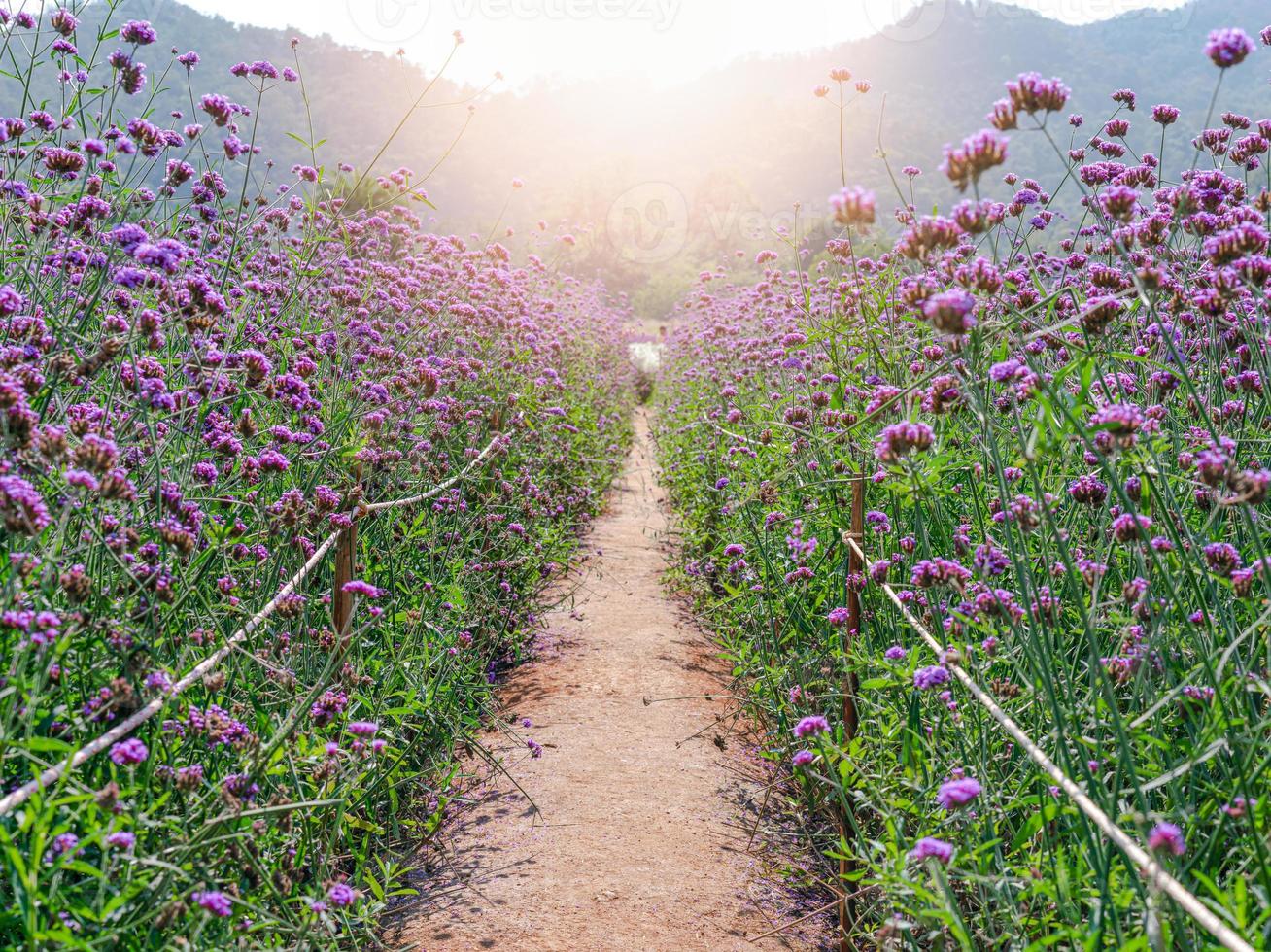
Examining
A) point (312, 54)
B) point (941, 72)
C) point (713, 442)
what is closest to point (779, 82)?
point (941, 72)

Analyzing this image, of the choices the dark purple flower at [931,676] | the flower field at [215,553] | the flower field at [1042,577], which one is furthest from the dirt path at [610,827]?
the dark purple flower at [931,676]

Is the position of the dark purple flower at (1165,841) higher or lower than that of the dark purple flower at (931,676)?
higher

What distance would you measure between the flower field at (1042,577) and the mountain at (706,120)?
109 ft

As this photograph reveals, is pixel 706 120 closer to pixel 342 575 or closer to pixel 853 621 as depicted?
pixel 853 621

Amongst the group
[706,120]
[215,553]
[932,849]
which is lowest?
[932,849]

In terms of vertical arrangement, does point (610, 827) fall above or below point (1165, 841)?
below

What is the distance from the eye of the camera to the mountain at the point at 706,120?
52188mm

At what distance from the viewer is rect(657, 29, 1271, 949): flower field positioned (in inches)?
61.6

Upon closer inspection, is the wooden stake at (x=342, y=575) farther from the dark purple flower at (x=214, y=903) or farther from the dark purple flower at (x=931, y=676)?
the dark purple flower at (x=931, y=676)

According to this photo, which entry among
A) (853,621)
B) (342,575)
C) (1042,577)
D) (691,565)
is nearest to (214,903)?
(342,575)

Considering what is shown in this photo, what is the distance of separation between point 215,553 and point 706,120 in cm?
10281

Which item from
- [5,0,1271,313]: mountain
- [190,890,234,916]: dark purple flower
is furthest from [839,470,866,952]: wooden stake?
[5,0,1271,313]: mountain

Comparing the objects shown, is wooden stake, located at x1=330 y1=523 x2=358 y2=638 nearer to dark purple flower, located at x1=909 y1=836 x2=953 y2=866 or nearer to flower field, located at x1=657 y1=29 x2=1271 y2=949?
flower field, located at x1=657 y1=29 x2=1271 y2=949

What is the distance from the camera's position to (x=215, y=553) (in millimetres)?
2441
